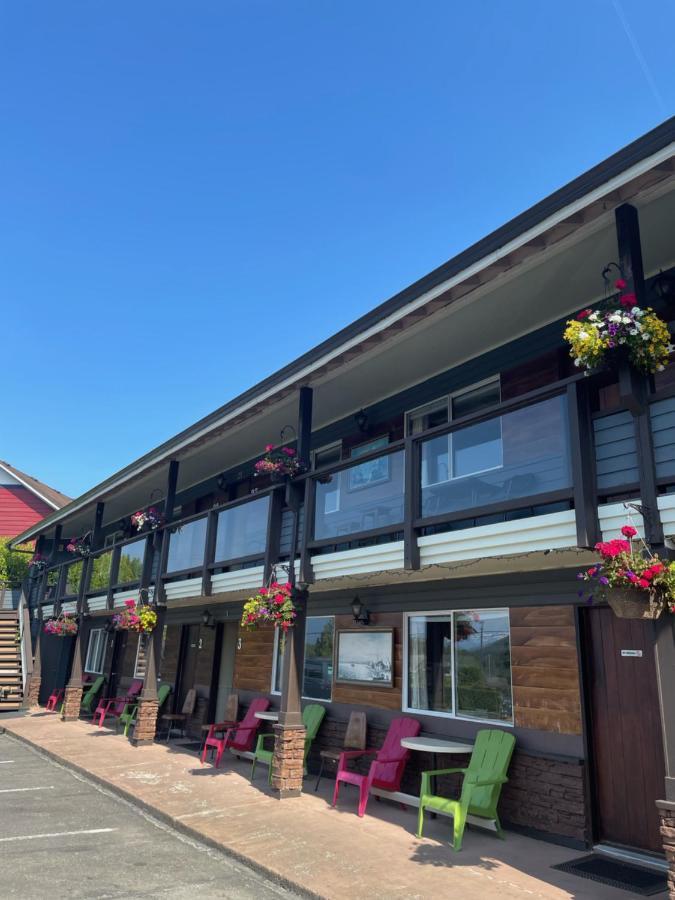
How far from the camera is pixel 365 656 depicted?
971 cm

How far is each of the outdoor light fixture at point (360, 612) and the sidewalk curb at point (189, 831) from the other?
3896 mm

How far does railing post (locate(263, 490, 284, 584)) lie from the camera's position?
31.1ft

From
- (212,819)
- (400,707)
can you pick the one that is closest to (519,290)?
(400,707)

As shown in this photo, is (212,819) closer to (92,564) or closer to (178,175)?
(92,564)

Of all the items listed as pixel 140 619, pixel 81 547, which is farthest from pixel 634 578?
pixel 81 547

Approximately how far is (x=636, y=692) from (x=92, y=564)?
49.7ft

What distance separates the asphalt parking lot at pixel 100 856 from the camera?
490 centimetres

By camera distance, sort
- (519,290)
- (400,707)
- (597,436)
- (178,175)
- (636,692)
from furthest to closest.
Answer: (178,175)
(400,707)
(519,290)
(636,692)
(597,436)

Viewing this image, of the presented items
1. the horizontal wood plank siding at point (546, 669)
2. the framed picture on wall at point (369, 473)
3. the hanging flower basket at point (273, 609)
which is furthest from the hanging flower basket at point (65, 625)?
the horizontal wood plank siding at point (546, 669)

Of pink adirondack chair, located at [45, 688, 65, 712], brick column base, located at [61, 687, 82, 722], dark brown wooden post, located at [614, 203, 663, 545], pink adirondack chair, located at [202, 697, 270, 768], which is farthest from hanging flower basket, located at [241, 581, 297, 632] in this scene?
pink adirondack chair, located at [45, 688, 65, 712]

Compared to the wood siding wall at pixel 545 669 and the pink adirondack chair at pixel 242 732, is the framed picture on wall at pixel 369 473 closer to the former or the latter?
the wood siding wall at pixel 545 669

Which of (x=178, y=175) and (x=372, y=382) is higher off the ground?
(x=178, y=175)

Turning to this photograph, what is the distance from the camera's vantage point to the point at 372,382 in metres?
10.3

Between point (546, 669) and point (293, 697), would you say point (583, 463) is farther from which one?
point (293, 697)
